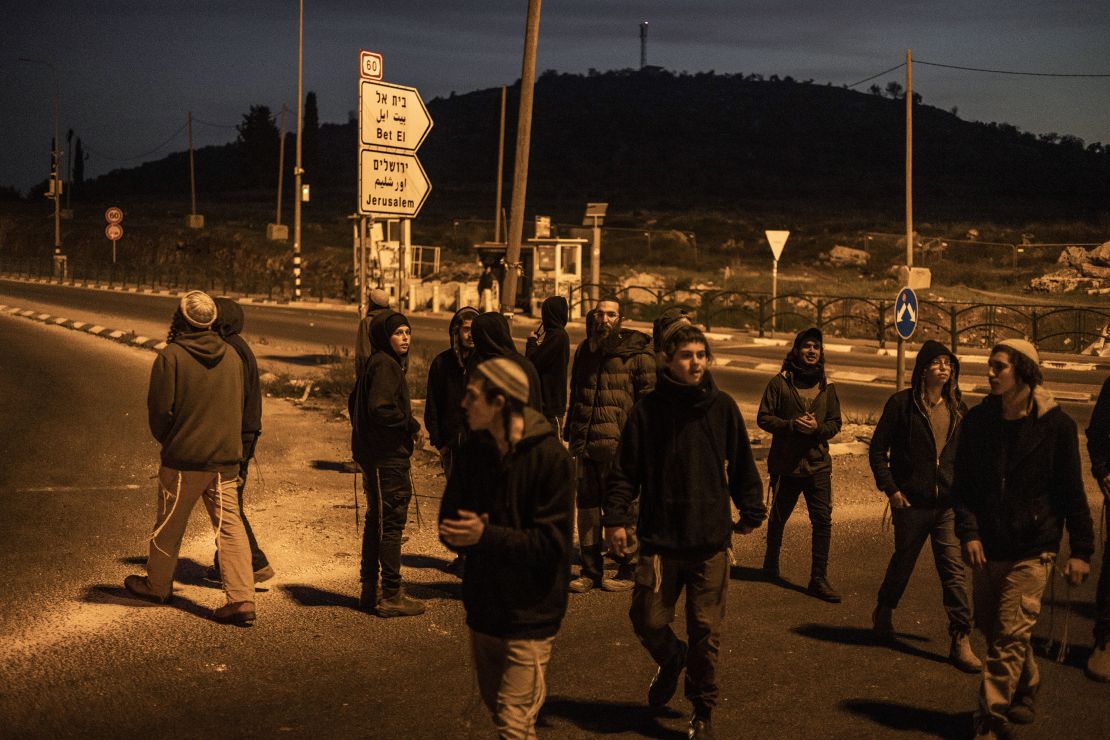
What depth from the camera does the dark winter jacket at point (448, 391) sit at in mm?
7887

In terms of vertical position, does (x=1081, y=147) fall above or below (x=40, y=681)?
above

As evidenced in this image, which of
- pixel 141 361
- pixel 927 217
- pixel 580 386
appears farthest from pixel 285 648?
pixel 927 217

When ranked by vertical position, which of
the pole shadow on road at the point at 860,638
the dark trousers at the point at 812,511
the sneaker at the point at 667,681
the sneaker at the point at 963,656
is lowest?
the pole shadow on road at the point at 860,638

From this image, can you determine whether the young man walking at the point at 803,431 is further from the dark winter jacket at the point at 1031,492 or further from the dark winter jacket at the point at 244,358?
the dark winter jacket at the point at 244,358

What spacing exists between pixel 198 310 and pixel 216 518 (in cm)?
122

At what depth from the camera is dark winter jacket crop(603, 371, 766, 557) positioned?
17.3 ft

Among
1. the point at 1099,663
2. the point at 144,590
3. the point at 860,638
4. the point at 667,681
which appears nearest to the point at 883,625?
the point at 860,638

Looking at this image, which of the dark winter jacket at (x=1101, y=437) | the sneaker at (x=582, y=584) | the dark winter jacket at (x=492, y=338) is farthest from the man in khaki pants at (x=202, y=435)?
the dark winter jacket at (x=1101, y=437)

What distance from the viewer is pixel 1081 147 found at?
457ft

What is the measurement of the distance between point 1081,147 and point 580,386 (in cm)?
14641

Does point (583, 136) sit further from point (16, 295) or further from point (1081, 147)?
point (16, 295)

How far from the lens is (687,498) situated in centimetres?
527

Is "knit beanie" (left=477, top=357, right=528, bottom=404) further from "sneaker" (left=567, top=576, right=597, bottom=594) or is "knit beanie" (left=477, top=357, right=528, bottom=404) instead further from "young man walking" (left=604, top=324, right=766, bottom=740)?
"sneaker" (left=567, top=576, right=597, bottom=594)

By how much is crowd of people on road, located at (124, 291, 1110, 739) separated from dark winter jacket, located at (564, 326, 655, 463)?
1 cm
